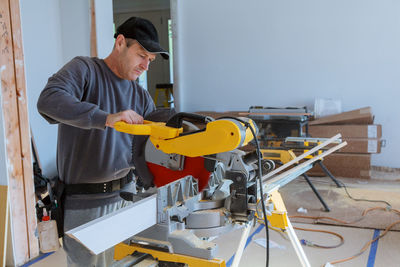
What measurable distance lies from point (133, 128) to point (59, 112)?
292 millimetres

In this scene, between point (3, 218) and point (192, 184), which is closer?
point (192, 184)

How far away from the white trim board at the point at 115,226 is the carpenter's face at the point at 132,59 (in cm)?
74

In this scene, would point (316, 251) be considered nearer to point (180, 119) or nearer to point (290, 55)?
point (180, 119)

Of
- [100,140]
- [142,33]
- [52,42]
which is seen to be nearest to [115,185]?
[100,140]

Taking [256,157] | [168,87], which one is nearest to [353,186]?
[256,157]

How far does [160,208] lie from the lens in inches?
38.3

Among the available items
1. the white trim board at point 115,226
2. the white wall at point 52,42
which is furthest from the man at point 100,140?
the white wall at point 52,42

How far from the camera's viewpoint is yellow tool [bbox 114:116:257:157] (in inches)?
37.7

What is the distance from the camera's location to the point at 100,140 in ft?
4.95

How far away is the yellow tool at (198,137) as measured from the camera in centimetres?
96

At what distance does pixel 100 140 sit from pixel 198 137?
0.66 meters

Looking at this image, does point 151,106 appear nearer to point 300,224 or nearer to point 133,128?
point 133,128

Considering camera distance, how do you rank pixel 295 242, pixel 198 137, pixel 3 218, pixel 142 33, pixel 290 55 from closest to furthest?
pixel 198 137
pixel 142 33
pixel 295 242
pixel 3 218
pixel 290 55

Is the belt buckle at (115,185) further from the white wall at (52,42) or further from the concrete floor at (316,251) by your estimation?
the white wall at (52,42)
